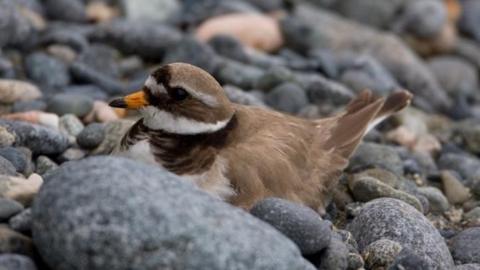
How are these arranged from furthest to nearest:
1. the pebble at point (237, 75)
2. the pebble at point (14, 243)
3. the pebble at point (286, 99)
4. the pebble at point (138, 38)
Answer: the pebble at point (138, 38) → the pebble at point (237, 75) → the pebble at point (286, 99) → the pebble at point (14, 243)

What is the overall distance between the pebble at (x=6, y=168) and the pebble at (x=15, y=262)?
0.98 metres

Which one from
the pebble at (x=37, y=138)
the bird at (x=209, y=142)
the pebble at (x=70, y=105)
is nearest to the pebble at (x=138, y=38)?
the pebble at (x=70, y=105)

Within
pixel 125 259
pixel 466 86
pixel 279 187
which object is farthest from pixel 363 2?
pixel 125 259

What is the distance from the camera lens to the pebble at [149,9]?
33.3 feet

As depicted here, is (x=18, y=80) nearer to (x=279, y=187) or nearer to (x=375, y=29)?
(x=279, y=187)

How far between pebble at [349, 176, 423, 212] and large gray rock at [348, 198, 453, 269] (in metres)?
0.50

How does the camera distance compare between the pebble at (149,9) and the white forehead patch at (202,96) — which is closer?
the white forehead patch at (202,96)

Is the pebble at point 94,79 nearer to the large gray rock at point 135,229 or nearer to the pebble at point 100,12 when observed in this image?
the pebble at point 100,12

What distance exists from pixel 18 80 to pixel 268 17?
3640mm

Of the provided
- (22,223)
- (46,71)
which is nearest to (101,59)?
(46,71)

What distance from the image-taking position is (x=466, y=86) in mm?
11477

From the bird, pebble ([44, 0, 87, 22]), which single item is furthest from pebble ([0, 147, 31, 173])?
pebble ([44, 0, 87, 22])

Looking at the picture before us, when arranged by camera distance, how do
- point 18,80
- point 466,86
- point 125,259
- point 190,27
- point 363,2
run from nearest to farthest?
point 125,259, point 18,80, point 190,27, point 466,86, point 363,2

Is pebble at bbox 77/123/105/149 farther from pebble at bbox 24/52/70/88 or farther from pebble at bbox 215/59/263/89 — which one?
pebble at bbox 215/59/263/89
